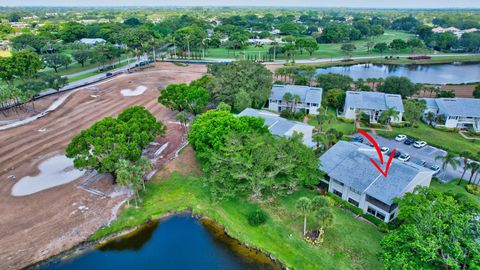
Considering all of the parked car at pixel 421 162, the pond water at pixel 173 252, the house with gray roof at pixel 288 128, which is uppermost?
the house with gray roof at pixel 288 128

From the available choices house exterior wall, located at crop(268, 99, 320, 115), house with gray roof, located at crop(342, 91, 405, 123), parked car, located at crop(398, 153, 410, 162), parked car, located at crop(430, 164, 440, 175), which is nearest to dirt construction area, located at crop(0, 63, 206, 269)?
house exterior wall, located at crop(268, 99, 320, 115)

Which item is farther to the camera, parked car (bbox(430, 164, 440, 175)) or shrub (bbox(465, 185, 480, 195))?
parked car (bbox(430, 164, 440, 175))

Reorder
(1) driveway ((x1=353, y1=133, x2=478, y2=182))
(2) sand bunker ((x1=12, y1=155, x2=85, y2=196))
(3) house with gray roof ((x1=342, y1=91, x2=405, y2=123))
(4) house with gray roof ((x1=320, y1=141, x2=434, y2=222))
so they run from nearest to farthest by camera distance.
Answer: (4) house with gray roof ((x1=320, y1=141, x2=434, y2=222)) < (2) sand bunker ((x1=12, y1=155, x2=85, y2=196)) < (1) driveway ((x1=353, y1=133, x2=478, y2=182)) < (3) house with gray roof ((x1=342, y1=91, x2=405, y2=123))

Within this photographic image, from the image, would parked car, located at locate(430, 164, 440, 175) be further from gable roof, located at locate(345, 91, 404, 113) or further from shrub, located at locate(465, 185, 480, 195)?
gable roof, located at locate(345, 91, 404, 113)

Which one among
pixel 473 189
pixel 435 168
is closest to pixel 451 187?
pixel 473 189

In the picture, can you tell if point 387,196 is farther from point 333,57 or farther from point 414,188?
point 333,57

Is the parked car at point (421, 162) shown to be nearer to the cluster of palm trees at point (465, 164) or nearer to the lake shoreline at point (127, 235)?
the cluster of palm trees at point (465, 164)

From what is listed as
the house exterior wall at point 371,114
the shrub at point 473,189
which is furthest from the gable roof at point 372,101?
the shrub at point 473,189
